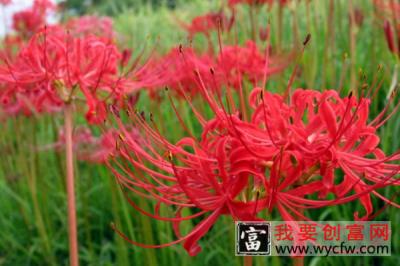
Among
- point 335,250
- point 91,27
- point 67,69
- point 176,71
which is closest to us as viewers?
point 335,250

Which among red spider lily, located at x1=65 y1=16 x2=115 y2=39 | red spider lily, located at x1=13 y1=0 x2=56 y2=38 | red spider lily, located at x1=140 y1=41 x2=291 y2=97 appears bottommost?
red spider lily, located at x1=140 y1=41 x2=291 y2=97

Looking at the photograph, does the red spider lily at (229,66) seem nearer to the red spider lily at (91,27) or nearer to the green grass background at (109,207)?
the green grass background at (109,207)

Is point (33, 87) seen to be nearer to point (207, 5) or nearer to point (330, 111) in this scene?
point (330, 111)

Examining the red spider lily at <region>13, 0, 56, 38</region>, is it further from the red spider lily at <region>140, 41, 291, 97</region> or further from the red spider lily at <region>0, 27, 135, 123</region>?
the red spider lily at <region>0, 27, 135, 123</region>

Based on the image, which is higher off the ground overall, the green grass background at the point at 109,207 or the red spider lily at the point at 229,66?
the red spider lily at the point at 229,66

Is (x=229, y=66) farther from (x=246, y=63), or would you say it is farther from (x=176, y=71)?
(x=176, y=71)

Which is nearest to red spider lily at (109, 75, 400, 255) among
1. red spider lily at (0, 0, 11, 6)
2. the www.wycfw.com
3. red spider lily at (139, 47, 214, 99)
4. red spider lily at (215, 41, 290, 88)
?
the www.wycfw.com

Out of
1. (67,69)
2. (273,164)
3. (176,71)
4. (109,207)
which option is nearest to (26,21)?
(109,207)

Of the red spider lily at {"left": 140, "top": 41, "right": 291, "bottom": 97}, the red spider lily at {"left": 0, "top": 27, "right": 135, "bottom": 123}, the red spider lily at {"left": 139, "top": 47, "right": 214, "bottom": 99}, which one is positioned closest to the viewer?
the red spider lily at {"left": 0, "top": 27, "right": 135, "bottom": 123}

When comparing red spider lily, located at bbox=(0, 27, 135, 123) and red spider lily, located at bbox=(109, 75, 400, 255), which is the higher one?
red spider lily, located at bbox=(0, 27, 135, 123)

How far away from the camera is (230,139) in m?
1.16

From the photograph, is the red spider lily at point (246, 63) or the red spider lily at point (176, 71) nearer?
the red spider lily at point (176, 71)

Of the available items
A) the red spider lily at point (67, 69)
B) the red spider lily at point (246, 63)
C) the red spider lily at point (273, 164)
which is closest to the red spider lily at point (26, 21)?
the red spider lily at point (246, 63)

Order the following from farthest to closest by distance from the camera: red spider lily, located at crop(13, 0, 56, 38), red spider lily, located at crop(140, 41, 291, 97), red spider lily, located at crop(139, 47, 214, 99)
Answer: red spider lily, located at crop(13, 0, 56, 38)
red spider lily, located at crop(140, 41, 291, 97)
red spider lily, located at crop(139, 47, 214, 99)
